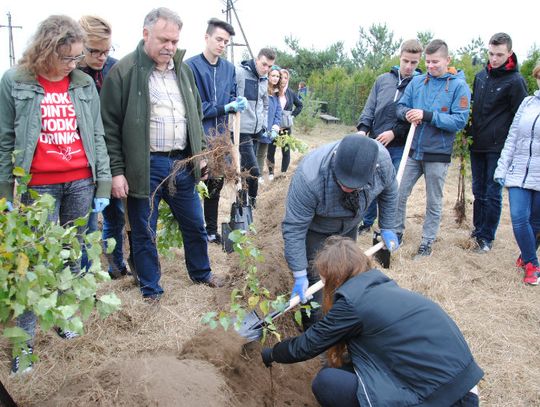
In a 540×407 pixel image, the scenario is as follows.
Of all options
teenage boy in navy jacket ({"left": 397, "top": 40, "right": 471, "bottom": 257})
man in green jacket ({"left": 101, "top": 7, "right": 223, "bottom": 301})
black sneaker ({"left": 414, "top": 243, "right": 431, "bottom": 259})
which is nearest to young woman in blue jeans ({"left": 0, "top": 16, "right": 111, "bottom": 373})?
man in green jacket ({"left": 101, "top": 7, "right": 223, "bottom": 301})

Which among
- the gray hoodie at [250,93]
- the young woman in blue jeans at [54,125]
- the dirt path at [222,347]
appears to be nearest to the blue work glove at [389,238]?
the dirt path at [222,347]

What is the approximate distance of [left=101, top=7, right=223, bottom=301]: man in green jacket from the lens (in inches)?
112

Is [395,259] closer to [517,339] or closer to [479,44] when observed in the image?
[517,339]

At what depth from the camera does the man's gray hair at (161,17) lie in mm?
2777

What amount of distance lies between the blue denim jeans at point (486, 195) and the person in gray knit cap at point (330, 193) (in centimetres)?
204

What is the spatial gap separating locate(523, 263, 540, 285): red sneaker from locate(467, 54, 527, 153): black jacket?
113cm

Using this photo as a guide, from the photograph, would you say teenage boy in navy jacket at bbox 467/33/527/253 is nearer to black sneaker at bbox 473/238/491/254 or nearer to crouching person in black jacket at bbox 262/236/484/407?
black sneaker at bbox 473/238/491/254

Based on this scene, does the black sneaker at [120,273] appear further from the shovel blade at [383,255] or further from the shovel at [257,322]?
the shovel blade at [383,255]

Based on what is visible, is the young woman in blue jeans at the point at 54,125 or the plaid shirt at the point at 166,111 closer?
the young woman in blue jeans at the point at 54,125

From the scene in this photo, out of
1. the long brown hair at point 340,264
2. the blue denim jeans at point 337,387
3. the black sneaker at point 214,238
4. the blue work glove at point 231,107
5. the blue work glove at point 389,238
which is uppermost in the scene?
the blue work glove at point 231,107

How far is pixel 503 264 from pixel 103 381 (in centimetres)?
385

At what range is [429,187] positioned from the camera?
4293 mm

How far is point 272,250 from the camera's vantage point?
3816 mm

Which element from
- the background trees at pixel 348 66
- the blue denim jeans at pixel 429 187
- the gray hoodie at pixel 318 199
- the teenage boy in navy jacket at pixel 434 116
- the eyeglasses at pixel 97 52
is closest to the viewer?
the gray hoodie at pixel 318 199
